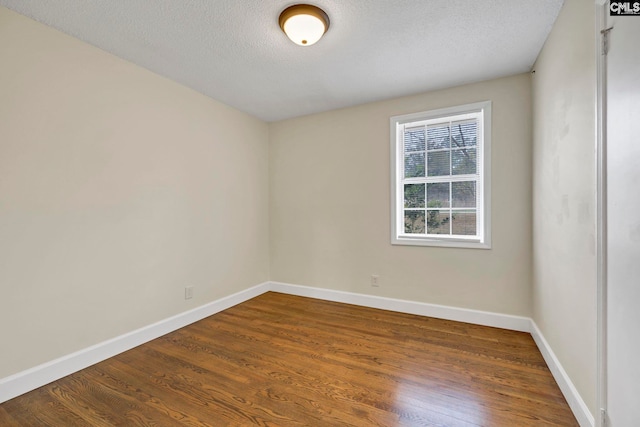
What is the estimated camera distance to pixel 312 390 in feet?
5.94

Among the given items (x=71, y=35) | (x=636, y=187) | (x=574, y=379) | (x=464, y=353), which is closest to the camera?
(x=636, y=187)

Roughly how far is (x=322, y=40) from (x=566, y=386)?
9.38 ft

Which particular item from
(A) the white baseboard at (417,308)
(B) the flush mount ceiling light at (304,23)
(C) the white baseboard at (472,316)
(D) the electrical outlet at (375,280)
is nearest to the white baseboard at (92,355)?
(A) the white baseboard at (417,308)

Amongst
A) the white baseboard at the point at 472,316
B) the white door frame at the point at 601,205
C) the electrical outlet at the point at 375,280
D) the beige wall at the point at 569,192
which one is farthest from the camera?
the electrical outlet at the point at 375,280

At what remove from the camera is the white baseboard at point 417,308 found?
2.70 meters

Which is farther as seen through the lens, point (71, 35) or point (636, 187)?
point (71, 35)

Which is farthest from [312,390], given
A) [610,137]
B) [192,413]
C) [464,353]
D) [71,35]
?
[71,35]

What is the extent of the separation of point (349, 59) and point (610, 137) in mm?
1856

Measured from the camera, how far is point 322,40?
210 cm

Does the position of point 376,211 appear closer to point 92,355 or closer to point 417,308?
point 417,308

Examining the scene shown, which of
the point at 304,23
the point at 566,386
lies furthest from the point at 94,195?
the point at 566,386

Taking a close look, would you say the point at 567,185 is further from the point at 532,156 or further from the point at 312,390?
the point at 312,390

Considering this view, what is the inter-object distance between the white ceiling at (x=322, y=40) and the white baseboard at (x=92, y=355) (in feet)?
7.89

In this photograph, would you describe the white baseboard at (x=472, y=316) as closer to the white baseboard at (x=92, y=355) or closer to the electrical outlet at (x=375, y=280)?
the electrical outlet at (x=375, y=280)
